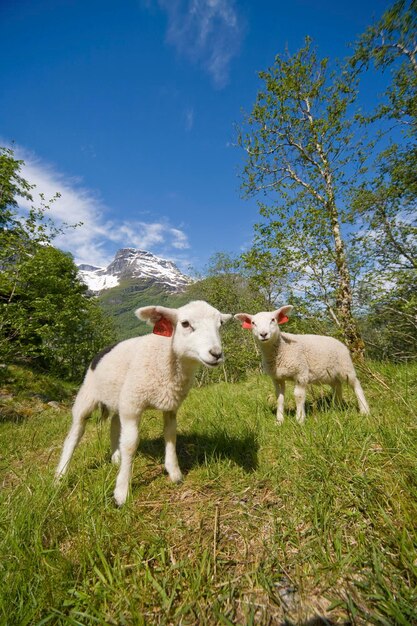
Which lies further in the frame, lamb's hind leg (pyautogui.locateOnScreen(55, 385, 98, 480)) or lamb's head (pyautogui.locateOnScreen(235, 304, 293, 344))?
lamb's head (pyautogui.locateOnScreen(235, 304, 293, 344))

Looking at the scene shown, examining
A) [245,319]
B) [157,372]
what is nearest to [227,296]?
[245,319]

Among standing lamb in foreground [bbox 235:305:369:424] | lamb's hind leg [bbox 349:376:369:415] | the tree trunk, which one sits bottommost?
lamb's hind leg [bbox 349:376:369:415]

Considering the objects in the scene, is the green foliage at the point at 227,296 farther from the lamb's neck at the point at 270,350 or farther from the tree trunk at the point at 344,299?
the lamb's neck at the point at 270,350

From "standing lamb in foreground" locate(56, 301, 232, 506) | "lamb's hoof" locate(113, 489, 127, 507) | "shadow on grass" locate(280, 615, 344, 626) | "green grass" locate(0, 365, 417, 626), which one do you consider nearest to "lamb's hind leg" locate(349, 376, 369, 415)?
"green grass" locate(0, 365, 417, 626)

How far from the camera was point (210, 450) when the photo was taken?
156 inches

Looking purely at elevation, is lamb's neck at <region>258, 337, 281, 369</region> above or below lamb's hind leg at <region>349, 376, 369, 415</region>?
above

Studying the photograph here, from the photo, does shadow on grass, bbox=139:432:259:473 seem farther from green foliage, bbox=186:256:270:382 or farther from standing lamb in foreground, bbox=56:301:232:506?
green foliage, bbox=186:256:270:382

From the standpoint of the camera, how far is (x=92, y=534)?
2193mm

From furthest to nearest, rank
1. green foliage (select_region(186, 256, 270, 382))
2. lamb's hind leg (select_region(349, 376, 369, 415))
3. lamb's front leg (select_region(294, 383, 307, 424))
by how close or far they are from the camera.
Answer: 1. green foliage (select_region(186, 256, 270, 382))
2. lamb's front leg (select_region(294, 383, 307, 424))
3. lamb's hind leg (select_region(349, 376, 369, 415))

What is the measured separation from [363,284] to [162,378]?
942 cm

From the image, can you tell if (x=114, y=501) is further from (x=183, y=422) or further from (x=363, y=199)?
(x=363, y=199)

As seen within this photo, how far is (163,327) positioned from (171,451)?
1.65 m

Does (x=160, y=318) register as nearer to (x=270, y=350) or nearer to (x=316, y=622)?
(x=316, y=622)

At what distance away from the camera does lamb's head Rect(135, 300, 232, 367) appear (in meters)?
→ 2.98
